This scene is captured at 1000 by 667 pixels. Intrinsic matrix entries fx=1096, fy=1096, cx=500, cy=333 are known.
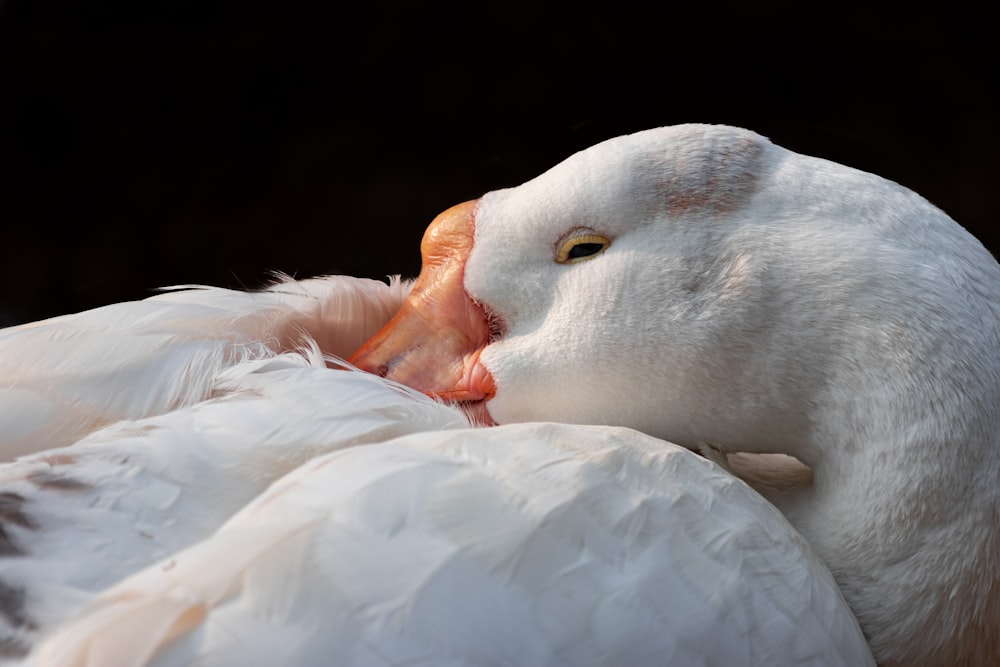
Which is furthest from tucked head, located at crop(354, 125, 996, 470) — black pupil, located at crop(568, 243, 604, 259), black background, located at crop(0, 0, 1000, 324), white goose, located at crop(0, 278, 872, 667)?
black background, located at crop(0, 0, 1000, 324)

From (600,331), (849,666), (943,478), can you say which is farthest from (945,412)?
(600,331)

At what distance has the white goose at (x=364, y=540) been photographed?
2.89 feet

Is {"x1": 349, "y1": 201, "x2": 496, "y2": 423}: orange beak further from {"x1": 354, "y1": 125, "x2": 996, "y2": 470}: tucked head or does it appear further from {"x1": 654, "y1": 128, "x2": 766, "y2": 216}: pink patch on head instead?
{"x1": 654, "y1": 128, "x2": 766, "y2": 216}: pink patch on head

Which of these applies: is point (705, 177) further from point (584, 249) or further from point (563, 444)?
point (563, 444)

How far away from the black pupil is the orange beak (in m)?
0.14

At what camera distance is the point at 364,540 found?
0.93 m

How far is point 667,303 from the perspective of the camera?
126 centimetres

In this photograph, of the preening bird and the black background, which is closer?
the preening bird

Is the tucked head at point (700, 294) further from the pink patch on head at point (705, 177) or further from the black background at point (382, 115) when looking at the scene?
the black background at point (382, 115)

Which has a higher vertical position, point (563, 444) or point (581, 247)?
point (581, 247)

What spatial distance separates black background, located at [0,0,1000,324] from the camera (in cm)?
254

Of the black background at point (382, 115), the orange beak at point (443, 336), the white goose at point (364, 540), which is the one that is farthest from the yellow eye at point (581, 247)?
the black background at point (382, 115)

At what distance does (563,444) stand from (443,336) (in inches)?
14.0

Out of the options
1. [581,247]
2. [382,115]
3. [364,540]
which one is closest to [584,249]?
[581,247]
